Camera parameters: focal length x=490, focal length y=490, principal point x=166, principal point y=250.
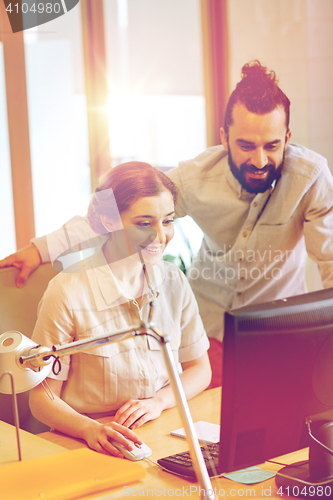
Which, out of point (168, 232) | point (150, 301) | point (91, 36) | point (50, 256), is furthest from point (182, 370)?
point (91, 36)

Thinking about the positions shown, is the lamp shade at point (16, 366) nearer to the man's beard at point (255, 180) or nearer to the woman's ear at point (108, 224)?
the woman's ear at point (108, 224)

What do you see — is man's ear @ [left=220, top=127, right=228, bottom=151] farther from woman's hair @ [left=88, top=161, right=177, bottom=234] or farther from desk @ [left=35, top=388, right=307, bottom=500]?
desk @ [left=35, top=388, right=307, bottom=500]

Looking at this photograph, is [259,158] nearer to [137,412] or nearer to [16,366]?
[137,412]

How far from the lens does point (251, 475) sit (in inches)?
29.5

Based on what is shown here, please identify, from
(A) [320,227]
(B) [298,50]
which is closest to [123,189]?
A: (A) [320,227]

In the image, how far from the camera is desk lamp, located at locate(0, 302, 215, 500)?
593 mm

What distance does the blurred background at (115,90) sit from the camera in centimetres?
171

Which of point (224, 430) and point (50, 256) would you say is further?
point (50, 256)

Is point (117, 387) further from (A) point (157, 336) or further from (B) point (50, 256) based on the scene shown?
(A) point (157, 336)

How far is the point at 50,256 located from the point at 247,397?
31.7 inches

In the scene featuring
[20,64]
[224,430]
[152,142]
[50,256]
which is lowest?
[224,430]

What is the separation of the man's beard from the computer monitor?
0.92m

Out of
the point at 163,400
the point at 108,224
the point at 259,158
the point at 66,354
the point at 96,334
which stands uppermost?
the point at 259,158

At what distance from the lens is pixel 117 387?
1.08 m
